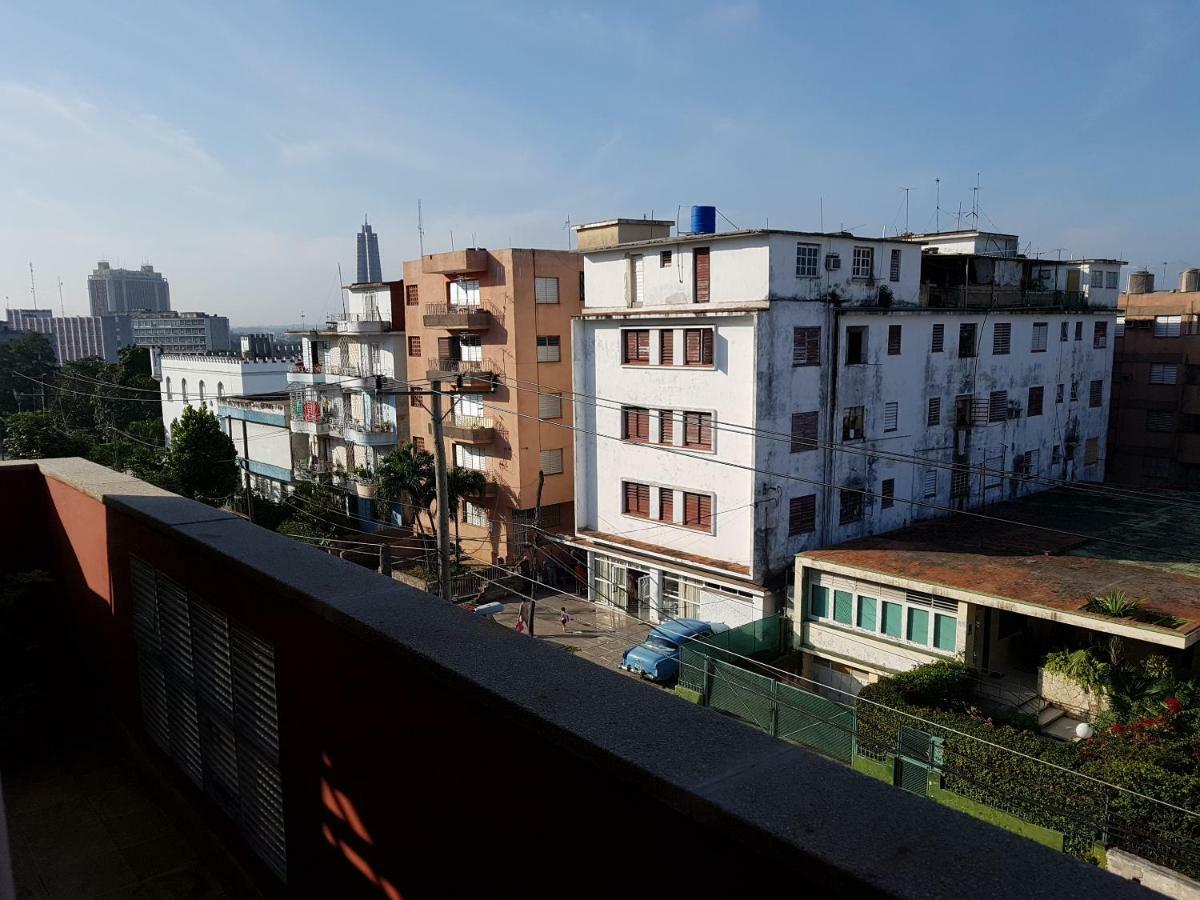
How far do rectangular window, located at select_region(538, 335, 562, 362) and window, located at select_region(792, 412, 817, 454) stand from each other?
1167cm

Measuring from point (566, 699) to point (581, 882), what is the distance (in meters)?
0.49

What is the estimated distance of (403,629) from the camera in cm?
325

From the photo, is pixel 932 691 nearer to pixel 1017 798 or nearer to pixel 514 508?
pixel 1017 798

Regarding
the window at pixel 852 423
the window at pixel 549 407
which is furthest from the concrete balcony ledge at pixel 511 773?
the window at pixel 549 407

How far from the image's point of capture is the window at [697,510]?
26172 millimetres

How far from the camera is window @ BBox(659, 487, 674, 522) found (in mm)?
27500

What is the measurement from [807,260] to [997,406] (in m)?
10.6

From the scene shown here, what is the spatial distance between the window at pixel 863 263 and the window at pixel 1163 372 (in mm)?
21459

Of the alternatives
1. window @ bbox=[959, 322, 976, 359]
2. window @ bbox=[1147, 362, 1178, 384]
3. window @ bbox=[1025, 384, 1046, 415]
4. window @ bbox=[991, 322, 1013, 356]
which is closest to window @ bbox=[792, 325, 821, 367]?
window @ bbox=[959, 322, 976, 359]

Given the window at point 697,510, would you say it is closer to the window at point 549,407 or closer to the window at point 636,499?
the window at point 636,499

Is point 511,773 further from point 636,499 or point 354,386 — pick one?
point 354,386

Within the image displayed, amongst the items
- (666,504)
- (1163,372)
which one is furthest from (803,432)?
(1163,372)

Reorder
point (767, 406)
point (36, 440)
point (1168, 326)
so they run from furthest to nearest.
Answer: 1. point (1168, 326)
2. point (36, 440)
3. point (767, 406)

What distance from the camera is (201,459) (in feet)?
114
